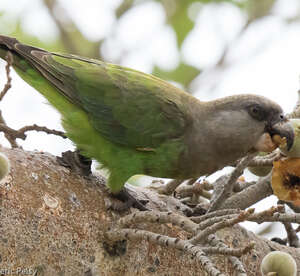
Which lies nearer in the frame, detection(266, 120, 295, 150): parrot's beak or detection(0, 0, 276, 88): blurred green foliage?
detection(266, 120, 295, 150): parrot's beak

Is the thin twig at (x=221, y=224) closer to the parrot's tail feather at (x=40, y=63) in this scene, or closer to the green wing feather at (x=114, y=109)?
the green wing feather at (x=114, y=109)

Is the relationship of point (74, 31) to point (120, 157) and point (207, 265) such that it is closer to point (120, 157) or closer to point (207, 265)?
point (120, 157)

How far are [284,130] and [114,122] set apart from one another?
3.82 ft

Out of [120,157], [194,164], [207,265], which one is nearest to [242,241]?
[194,164]

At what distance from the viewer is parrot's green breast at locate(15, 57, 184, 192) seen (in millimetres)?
3291

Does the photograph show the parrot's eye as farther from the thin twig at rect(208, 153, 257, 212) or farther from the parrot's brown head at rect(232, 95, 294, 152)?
the thin twig at rect(208, 153, 257, 212)

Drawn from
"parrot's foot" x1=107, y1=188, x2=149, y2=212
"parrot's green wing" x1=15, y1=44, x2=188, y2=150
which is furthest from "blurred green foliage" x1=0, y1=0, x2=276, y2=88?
"parrot's foot" x1=107, y1=188, x2=149, y2=212

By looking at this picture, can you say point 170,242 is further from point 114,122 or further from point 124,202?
point 114,122

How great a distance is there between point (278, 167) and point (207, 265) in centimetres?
119

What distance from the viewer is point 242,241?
2840mm

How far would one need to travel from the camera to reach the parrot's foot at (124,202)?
260 cm

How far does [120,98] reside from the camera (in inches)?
138

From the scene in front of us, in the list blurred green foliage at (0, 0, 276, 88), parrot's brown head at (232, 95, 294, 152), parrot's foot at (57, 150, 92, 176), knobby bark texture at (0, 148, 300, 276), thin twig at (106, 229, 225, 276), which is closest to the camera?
thin twig at (106, 229, 225, 276)

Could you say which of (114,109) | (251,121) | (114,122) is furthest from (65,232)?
(251,121)
